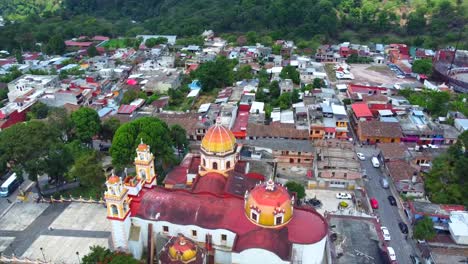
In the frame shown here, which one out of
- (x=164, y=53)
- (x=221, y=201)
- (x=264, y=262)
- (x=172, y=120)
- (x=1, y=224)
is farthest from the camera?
(x=164, y=53)

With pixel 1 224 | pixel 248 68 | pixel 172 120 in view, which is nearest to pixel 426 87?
pixel 248 68

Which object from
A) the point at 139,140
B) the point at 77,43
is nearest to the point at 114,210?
the point at 139,140

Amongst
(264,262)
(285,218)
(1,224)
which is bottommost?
(1,224)

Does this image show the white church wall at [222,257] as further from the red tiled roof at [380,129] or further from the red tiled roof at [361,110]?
the red tiled roof at [361,110]

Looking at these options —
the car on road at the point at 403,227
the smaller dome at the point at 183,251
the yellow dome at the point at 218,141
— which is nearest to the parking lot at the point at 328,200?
the car on road at the point at 403,227

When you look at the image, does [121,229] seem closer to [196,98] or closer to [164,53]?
[196,98]

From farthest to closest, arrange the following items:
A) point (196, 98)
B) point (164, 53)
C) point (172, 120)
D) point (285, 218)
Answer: point (164, 53) < point (196, 98) < point (172, 120) < point (285, 218)
